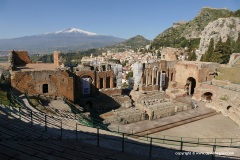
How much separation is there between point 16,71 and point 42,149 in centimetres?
1397

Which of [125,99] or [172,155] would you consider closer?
[172,155]

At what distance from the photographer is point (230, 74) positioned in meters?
34.2

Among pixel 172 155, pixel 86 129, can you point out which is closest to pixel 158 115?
pixel 86 129

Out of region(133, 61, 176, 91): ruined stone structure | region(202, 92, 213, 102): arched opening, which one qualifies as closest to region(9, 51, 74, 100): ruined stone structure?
region(133, 61, 176, 91): ruined stone structure

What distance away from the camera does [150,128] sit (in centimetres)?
2225

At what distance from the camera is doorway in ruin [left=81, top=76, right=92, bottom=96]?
90.7 feet

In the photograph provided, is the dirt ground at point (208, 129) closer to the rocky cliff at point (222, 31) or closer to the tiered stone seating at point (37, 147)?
the tiered stone seating at point (37, 147)

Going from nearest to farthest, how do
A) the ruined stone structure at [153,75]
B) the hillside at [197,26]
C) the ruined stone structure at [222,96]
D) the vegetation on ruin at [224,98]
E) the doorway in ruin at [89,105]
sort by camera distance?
the ruined stone structure at [222,96]
the doorway in ruin at [89,105]
the vegetation on ruin at [224,98]
the ruined stone structure at [153,75]
the hillside at [197,26]

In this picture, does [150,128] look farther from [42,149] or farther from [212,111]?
[42,149]

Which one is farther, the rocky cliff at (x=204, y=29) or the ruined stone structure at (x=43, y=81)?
the rocky cliff at (x=204, y=29)

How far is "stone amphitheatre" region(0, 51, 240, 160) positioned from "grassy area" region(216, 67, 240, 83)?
0.13 m

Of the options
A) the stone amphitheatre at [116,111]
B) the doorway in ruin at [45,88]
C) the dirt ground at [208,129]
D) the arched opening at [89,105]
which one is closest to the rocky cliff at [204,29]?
the stone amphitheatre at [116,111]

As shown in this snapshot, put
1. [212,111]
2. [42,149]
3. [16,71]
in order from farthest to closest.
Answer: [212,111]
[16,71]
[42,149]

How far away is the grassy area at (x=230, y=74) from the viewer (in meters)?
32.8
